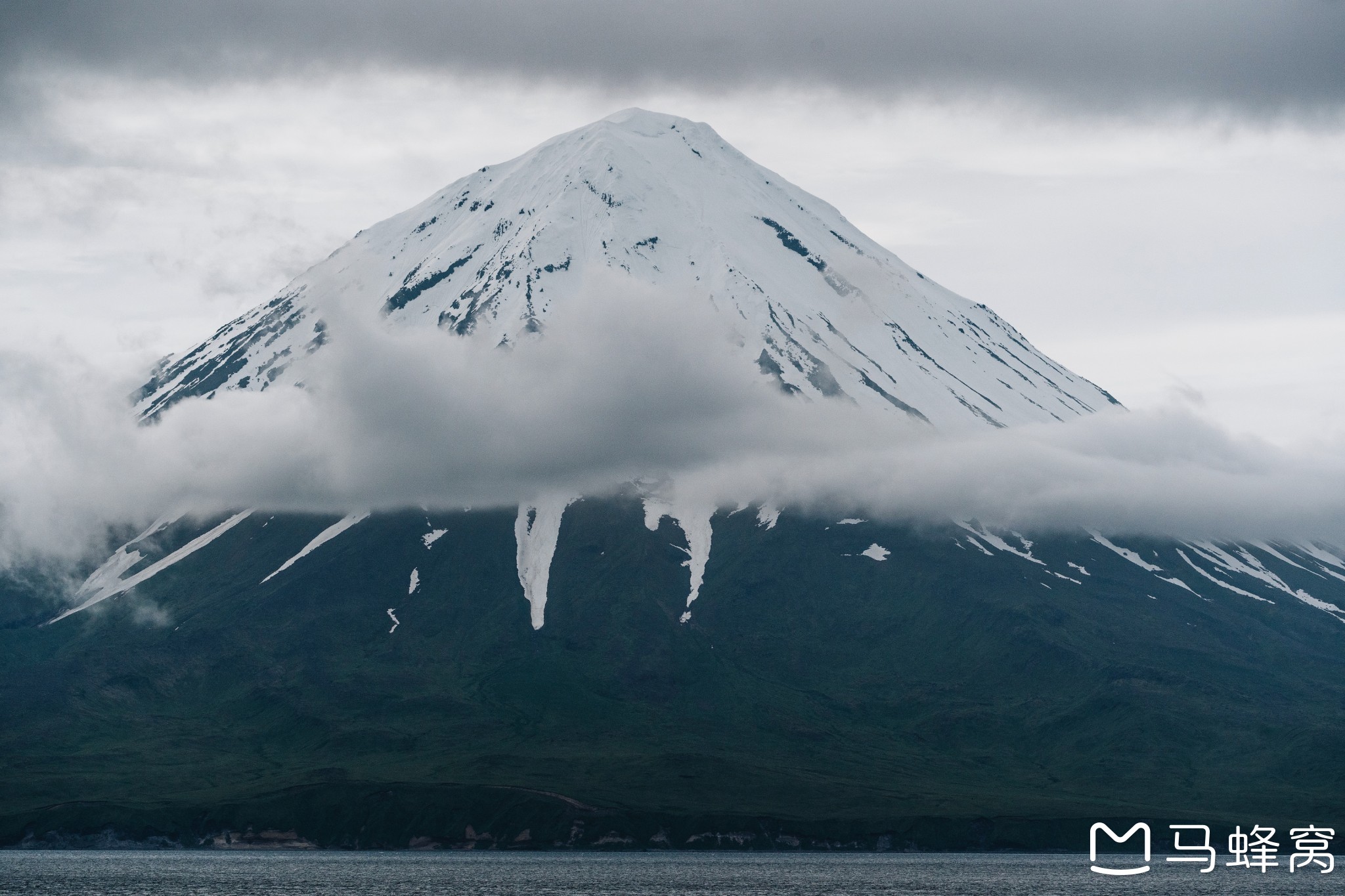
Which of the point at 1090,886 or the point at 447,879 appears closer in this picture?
the point at 1090,886

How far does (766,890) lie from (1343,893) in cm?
5878

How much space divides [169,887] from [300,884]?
1468 centimetres

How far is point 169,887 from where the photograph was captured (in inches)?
6978

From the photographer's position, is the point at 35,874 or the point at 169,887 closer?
the point at 169,887

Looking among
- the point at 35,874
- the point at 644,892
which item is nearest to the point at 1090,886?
the point at 644,892

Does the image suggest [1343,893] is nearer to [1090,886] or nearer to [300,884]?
[1090,886]

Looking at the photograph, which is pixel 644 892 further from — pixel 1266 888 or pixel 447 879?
pixel 1266 888

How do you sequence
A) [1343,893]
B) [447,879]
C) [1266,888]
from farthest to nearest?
1. [447,879]
2. [1266,888]
3. [1343,893]

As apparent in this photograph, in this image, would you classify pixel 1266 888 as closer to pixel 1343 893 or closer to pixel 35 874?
pixel 1343 893

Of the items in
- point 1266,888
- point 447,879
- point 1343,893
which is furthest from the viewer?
point 447,879

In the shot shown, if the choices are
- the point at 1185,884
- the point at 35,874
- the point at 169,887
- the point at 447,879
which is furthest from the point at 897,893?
the point at 35,874

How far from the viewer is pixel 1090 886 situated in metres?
184

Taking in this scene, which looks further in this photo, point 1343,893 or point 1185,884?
point 1185,884

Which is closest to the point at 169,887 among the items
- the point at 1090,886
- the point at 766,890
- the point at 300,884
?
the point at 300,884
